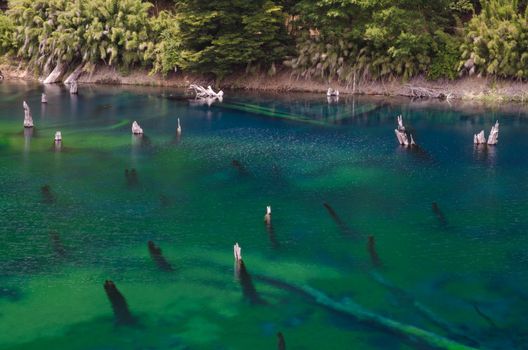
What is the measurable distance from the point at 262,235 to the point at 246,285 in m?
5.16

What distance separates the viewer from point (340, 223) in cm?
3134

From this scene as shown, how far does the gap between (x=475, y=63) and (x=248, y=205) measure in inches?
1525

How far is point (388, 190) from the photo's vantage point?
119 feet

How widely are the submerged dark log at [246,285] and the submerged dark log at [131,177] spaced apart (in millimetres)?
12740

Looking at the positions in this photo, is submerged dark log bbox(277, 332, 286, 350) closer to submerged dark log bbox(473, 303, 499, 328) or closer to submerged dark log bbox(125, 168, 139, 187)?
submerged dark log bbox(473, 303, 499, 328)

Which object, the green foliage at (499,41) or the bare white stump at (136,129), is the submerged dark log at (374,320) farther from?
the green foliage at (499,41)

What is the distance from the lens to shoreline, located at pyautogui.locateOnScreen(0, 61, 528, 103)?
214ft

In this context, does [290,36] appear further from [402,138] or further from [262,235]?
[262,235]

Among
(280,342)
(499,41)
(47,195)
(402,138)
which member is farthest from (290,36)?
(280,342)

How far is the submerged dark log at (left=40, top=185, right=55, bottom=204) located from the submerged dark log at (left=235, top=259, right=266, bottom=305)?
1214 centimetres

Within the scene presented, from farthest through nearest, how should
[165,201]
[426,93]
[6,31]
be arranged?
[6,31] < [426,93] < [165,201]

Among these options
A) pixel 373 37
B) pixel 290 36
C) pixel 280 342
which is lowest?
pixel 280 342

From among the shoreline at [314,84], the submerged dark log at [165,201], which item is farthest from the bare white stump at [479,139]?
the submerged dark log at [165,201]

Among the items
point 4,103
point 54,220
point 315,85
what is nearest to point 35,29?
point 4,103
